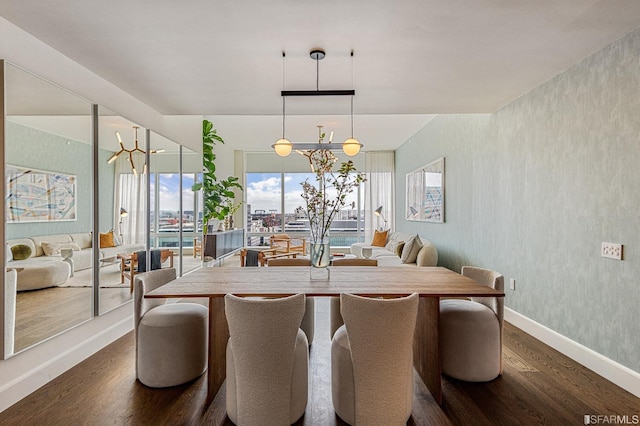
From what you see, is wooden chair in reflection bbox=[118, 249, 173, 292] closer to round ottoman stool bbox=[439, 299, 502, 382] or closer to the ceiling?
the ceiling

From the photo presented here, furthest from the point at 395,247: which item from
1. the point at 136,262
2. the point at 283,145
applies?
the point at 136,262

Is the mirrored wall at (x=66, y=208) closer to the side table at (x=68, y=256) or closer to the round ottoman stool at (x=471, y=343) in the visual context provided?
the side table at (x=68, y=256)

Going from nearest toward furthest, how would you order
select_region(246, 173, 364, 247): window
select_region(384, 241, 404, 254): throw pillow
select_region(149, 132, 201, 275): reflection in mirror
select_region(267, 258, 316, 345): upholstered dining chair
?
select_region(267, 258, 316, 345): upholstered dining chair → select_region(149, 132, 201, 275): reflection in mirror → select_region(384, 241, 404, 254): throw pillow → select_region(246, 173, 364, 247): window

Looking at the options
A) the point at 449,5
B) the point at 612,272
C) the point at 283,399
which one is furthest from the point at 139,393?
the point at 612,272

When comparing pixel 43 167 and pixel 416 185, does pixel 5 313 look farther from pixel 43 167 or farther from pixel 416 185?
pixel 416 185

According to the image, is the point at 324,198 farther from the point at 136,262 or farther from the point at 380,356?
the point at 136,262

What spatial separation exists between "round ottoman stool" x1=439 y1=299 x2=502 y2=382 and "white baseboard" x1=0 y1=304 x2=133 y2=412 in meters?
2.87

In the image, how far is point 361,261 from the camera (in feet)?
10.7

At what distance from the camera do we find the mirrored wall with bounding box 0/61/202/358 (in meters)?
2.24

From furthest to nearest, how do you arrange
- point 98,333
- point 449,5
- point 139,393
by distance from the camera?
point 98,333 → point 139,393 → point 449,5

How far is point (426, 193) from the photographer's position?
6.36 metres

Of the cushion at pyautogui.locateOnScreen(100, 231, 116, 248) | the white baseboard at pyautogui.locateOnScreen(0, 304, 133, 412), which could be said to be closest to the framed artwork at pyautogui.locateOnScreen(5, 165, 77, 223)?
Result: the cushion at pyautogui.locateOnScreen(100, 231, 116, 248)

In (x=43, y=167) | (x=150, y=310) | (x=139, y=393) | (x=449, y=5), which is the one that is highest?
(x=449, y=5)

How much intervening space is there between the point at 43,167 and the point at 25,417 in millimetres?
1654
